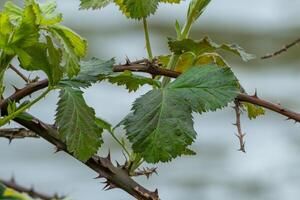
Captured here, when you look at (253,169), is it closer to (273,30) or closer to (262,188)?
(262,188)

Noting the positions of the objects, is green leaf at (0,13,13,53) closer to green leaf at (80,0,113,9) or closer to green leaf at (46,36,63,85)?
green leaf at (46,36,63,85)

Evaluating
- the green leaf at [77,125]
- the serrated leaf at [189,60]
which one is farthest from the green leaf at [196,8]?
the green leaf at [77,125]

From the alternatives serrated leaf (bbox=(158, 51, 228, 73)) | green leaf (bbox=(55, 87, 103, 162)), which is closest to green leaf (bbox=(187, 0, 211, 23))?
serrated leaf (bbox=(158, 51, 228, 73))

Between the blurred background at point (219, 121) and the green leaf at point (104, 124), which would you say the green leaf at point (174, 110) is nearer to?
the green leaf at point (104, 124)

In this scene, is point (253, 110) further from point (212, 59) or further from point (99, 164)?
point (99, 164)

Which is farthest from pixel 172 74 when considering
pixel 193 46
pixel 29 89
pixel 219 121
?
pixel 219 121

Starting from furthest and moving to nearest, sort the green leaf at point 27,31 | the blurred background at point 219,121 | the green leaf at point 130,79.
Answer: the blurred background at point 219,121, the green leaf at point 130,79, the green leaf at point 27,31
